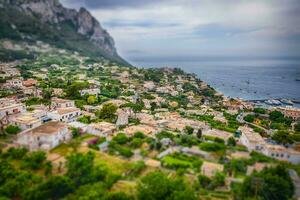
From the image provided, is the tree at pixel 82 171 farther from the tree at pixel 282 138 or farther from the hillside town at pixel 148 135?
the tree at pixel 282 138

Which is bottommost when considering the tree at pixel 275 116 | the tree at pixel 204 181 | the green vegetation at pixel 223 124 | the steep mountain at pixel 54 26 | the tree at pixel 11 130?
the tree at pixel 275 116

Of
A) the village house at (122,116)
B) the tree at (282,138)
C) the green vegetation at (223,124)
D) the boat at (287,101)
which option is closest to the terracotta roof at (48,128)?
the village house at (122,116)

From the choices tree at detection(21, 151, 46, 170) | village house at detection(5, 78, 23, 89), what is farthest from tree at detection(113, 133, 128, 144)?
village house at detection(5, 78, 23, 89)

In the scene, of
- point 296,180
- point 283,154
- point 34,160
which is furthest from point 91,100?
point 296,180

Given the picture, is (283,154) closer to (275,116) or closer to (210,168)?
(210,168)

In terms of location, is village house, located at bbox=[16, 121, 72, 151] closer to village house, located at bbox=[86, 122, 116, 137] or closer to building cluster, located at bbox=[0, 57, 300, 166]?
building cluster, located at bbox=[0, 57, 300, 166]
